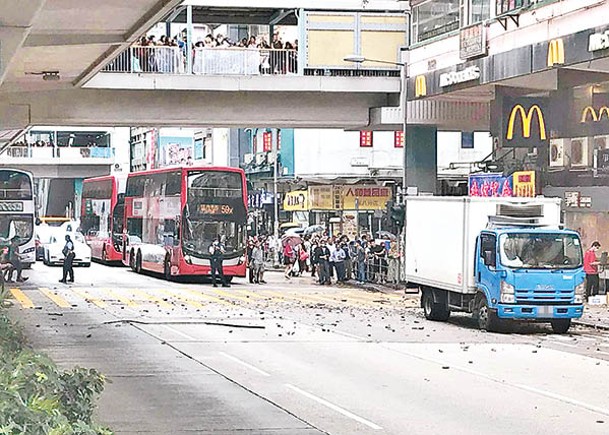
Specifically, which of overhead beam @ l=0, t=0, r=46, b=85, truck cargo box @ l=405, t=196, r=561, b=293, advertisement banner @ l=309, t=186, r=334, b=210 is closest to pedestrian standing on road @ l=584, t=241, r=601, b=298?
truck cargo box @ l=405, t=196, r=561, b=293

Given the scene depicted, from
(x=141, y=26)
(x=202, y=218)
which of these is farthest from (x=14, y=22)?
(x=202, y=218)

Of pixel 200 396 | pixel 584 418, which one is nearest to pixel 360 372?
pixel 200 396

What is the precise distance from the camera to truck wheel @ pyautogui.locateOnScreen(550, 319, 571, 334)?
85.8 feet

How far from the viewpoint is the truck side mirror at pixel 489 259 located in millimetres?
25953

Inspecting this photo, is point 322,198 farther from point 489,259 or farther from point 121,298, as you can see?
point 489,259

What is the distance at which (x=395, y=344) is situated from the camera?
909 inches

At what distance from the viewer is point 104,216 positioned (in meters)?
60.2

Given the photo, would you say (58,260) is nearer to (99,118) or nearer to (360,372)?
(99,118)

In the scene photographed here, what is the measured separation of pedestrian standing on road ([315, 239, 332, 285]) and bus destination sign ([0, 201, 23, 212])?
13.0 metres

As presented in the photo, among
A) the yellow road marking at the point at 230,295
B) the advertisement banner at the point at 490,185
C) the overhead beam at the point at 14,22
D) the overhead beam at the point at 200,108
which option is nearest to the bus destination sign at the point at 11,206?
the yellow road marking at the point at 230,295

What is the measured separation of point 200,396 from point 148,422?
2.13 m

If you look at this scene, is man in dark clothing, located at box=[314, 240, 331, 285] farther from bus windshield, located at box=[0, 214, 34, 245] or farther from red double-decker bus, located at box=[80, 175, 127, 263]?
bus windshield, located at box=[0, 214, 34, 245]

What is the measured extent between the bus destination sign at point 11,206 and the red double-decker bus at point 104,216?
5.09 m

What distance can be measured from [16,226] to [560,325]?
31.2m
